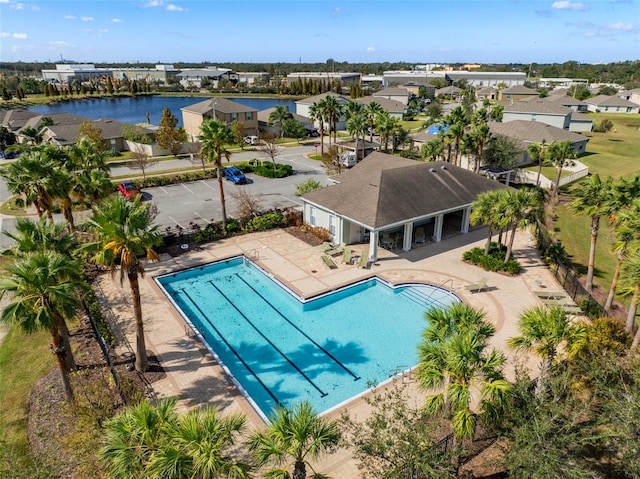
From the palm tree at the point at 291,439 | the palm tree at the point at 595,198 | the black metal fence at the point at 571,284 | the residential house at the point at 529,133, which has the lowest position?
the black metal fence at the point at 571,284

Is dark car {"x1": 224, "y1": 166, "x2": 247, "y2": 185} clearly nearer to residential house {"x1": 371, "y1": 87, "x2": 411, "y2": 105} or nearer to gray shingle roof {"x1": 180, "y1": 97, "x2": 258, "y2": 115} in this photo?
gray shingle roof {"x1": 180, "y1": 97, "x2": 258, "y2": 115}

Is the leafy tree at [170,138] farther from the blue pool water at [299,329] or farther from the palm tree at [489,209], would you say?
the palm tree at [489,209]

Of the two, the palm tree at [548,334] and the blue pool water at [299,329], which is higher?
the palm tree at [548,334]

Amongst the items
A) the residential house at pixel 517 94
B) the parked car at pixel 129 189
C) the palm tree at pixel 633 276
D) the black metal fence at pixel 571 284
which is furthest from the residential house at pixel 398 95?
the palm tree at pixel 633 276

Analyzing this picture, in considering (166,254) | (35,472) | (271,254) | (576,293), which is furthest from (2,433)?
(576,293)

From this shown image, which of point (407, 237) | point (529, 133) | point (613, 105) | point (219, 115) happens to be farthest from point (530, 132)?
point (613, 105)

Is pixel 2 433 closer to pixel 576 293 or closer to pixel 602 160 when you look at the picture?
pixel 576 293

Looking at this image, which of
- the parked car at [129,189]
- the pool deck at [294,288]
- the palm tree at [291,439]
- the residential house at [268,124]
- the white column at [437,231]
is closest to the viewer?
the palm tree at [291,439]
